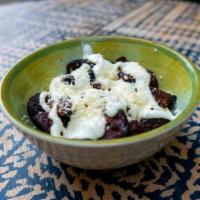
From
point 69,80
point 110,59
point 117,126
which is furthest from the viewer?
point 110,59

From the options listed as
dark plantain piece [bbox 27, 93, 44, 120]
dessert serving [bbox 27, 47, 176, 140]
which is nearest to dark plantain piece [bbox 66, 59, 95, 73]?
dessert serving [bbox 27, 47, 176, 140]

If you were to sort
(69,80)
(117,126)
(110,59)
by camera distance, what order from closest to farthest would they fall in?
(117,126)
(69,80)
(110,59)

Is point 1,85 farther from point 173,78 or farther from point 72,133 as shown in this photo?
point 173,78

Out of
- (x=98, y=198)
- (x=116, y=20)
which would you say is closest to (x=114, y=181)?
(x=98, y=198)

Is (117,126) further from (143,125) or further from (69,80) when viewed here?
(69,80)

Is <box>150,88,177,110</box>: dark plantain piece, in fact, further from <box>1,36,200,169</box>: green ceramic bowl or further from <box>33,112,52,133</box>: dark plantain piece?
<box>33,112,52,133</box>: dark plantain piece

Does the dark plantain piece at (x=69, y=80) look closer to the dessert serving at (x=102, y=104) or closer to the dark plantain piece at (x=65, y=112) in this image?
the dessert serving at (x=102, y=104)

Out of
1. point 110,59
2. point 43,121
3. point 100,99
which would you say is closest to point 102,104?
point 100,99
